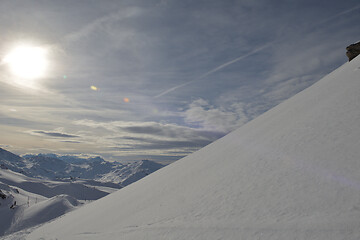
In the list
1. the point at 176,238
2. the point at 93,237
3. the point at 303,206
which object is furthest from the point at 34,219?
the point at 303,206

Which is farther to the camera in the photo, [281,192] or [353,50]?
[353,50]

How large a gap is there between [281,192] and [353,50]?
29886mm

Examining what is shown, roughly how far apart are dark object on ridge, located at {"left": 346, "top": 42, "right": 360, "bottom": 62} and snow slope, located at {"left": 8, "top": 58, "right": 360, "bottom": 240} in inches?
707

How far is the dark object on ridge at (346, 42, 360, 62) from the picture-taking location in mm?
26562

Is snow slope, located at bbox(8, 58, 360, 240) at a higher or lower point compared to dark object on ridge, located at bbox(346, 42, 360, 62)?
lower

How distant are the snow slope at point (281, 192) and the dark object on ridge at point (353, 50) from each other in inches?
707

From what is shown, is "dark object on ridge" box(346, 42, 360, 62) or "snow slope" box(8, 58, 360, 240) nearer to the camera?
"snow slope" box(8, 58, 360, 240)

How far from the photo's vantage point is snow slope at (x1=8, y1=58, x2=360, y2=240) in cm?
586

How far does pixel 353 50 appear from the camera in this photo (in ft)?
88.2

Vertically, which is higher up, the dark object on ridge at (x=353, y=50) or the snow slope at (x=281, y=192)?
the dark object on ridge at (x=353, y=50)

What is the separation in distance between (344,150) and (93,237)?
44.7 feet

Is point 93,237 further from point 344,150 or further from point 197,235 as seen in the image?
point 344,150

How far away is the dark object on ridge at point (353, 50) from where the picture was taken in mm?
26562

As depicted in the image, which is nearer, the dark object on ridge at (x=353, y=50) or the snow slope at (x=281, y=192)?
the snow slope at (x=281, y=192)
